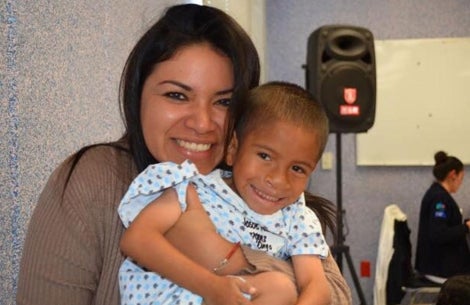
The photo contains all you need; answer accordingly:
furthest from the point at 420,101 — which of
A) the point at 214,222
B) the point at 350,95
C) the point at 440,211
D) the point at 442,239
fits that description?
the point at 214,222

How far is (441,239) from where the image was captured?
428 centimetres

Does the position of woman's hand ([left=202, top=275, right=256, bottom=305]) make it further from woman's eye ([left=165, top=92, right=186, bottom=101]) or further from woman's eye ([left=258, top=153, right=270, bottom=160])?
woman's eye ([left=165, top=92, right=186, bottom=101])

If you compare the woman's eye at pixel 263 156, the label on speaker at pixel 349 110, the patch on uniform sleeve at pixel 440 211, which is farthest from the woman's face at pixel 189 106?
the patch on uniform sleeve at pixel 440 211

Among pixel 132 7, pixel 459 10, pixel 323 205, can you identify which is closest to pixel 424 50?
pixel 459 10

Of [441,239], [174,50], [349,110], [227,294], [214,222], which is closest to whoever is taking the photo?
[227,294]

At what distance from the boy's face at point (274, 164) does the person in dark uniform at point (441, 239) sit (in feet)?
11.3

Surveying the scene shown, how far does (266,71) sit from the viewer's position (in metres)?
5.24

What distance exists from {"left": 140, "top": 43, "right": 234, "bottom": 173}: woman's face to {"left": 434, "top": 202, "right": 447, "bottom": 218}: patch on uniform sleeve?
3477 mm

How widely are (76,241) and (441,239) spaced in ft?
12.2

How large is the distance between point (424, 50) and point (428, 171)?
110 centimetres

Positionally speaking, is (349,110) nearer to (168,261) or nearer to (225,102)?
(225,102)

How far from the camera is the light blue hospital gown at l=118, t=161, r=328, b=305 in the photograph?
3.54ft

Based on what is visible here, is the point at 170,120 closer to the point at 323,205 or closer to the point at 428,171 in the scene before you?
the point at 323,205

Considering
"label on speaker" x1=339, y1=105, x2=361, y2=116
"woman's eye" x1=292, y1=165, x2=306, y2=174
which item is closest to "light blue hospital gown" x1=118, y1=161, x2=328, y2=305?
"woman's eye" x1=292, y1=165, x2=306, y2=174
